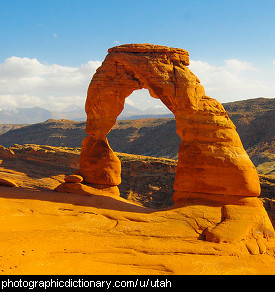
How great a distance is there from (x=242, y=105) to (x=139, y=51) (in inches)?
2749

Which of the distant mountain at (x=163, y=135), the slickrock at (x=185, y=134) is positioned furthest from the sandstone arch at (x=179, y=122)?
the distant mountain at (x=163, y=135)

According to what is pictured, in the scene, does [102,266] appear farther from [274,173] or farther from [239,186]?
[274,173]

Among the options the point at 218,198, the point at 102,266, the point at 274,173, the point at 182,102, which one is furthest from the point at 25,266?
the point at 274,173

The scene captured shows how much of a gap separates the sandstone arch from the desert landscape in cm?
4

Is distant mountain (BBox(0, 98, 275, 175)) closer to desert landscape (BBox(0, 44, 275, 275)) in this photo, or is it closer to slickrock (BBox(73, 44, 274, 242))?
slickrock (BBox(73, 44, 274, 242))

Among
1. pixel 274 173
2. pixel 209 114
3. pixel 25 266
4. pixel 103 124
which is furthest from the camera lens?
pixel 274 173

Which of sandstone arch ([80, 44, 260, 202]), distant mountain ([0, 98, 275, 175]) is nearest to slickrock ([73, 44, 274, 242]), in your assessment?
sandstone arch ([80, 44, 260, 202])

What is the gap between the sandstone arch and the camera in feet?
39.8

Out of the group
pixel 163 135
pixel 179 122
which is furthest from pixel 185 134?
pixel 163 135

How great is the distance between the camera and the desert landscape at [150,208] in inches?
291

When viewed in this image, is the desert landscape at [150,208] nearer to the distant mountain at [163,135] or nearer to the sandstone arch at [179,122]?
the sandstone arch at [179,122]

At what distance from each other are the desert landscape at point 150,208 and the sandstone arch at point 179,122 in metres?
0.04

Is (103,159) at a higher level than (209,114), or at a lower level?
lower

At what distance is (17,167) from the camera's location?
29.3 meters
